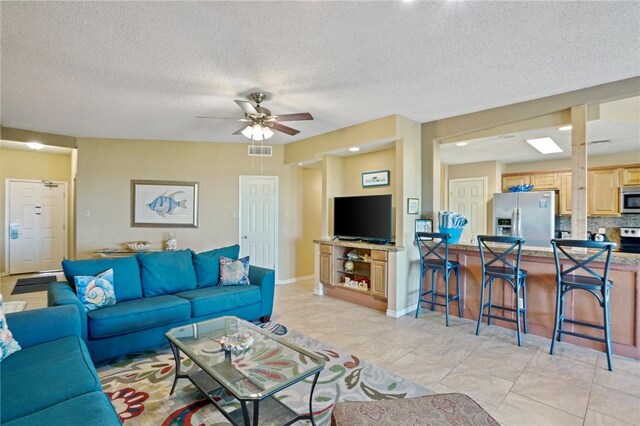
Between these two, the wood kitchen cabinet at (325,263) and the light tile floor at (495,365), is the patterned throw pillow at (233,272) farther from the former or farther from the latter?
the wood kitchen cabinet at (325,263)

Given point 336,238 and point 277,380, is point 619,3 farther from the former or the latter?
point 336,238

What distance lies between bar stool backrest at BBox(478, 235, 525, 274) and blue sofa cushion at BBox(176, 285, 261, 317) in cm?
263

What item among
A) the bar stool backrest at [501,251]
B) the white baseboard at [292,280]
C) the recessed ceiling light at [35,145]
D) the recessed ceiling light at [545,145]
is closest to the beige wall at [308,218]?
the white baseboard at [292,280]

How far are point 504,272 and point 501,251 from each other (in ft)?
0.89

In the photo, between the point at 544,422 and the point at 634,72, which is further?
the point at 634,72

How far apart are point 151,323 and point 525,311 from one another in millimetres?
3849

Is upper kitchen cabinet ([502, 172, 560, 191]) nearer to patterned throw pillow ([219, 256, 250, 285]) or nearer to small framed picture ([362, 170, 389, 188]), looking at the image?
small framed picture ([362, 170, 389, 188])

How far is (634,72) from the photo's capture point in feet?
9.30

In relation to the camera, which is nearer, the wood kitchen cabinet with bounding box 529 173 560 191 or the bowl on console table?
the bowl on console table

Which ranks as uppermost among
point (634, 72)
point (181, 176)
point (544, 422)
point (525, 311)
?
point (634, 72)

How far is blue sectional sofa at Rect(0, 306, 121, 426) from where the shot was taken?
4.40 ft

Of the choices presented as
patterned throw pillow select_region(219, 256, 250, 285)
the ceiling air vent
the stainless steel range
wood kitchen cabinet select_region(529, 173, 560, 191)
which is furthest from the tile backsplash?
patterned throw pillow select_region(219, 256, 250, 285)

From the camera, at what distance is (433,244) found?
13.5 ft

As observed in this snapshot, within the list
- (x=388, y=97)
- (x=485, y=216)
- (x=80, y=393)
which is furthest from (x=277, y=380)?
(x=485, y=216)
